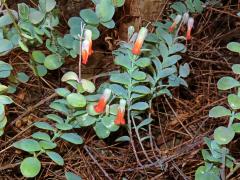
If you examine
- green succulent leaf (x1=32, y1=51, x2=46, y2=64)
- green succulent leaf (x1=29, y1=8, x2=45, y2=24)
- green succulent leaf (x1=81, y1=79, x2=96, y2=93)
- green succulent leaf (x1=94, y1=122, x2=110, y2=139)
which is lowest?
green succulent leaf (x1=94, y1=122, x2=110, y2=139)

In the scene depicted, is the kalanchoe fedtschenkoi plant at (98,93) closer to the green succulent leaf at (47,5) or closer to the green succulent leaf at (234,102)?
the green succulent leaf at (47,5)

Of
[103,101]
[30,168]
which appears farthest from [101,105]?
[30,168]

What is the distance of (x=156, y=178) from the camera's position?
4.13ft

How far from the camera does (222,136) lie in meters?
1.00

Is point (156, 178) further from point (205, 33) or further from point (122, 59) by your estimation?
point (205, 33)

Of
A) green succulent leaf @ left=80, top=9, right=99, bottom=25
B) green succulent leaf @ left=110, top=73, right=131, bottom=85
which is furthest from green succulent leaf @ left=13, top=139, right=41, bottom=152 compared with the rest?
green succulent leaf @ left=80, top=9, right=99, bottom=25

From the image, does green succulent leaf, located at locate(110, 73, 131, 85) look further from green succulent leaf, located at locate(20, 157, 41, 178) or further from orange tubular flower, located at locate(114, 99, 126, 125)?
green succulent leaf, located at locate(20, 157, 41, 178)

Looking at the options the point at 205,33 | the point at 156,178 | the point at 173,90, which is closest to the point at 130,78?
the point at 156,178

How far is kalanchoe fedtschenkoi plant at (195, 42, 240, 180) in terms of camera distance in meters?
1.01

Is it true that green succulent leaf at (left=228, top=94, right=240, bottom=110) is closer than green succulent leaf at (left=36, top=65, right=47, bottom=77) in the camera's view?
Yes

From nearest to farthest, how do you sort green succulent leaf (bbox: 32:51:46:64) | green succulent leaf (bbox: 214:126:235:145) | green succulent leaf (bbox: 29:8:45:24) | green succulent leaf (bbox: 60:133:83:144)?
1. green succulent leaf (bbox: 214:126:235:145)
2. green succulent leaf (bbox: 60:133:83:144)
3. green succulent leaf (bbox: 29:8:45:24)
4. green succulent leaf (bbox: 32:51:46:64)

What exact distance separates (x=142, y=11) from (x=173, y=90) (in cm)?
29

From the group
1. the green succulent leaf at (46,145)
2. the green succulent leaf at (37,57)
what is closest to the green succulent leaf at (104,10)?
the green succulent leaf at (37,57)

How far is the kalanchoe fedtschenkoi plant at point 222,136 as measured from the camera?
1.01 meters
